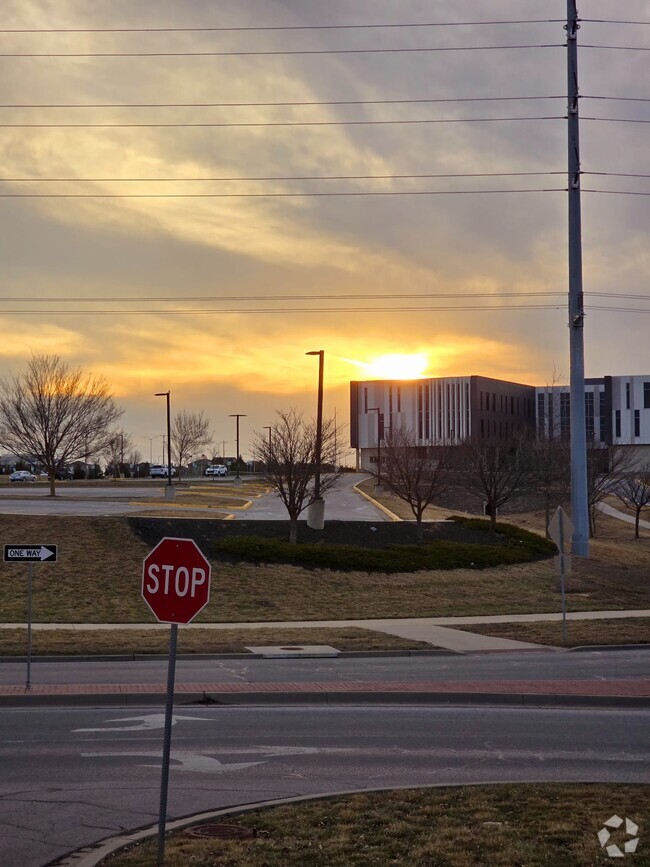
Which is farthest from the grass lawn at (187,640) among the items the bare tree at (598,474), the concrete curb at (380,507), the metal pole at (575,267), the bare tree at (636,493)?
the bare tree at (636,493)

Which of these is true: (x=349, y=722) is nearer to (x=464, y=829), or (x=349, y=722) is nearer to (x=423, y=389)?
(x=464, y=829)

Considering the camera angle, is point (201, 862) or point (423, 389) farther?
point (423, 389)

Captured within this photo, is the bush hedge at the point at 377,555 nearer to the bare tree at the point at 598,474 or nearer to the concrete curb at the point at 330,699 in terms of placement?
the bare tree at the point at 598,474

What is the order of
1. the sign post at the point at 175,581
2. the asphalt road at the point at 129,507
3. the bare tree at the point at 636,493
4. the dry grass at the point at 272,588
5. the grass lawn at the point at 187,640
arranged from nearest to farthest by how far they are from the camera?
the sign post at the point at 175,581 → the grass lawn at the point at 187,640 → the dry grass at the point at 272,588 → the asphalt road at the point at 129,507 → the bare tree at the point at 636,493

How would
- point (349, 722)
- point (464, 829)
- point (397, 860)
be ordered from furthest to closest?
point (349, 722) → point (464, 829) → point (397, 860)

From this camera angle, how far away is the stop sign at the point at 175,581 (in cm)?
754

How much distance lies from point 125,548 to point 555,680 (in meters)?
19.4

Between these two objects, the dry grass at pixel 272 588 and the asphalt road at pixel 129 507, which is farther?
the asphalt road at pixel 129 507

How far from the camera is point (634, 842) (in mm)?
6918

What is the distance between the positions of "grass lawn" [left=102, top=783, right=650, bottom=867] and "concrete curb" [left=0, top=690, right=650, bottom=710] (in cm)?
587

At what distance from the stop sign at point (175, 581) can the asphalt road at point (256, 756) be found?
191 cm

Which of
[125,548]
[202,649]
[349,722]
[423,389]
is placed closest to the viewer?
[349,722]

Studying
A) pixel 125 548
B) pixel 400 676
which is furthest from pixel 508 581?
pixel 400 676

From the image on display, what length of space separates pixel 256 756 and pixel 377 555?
24.4 meters
